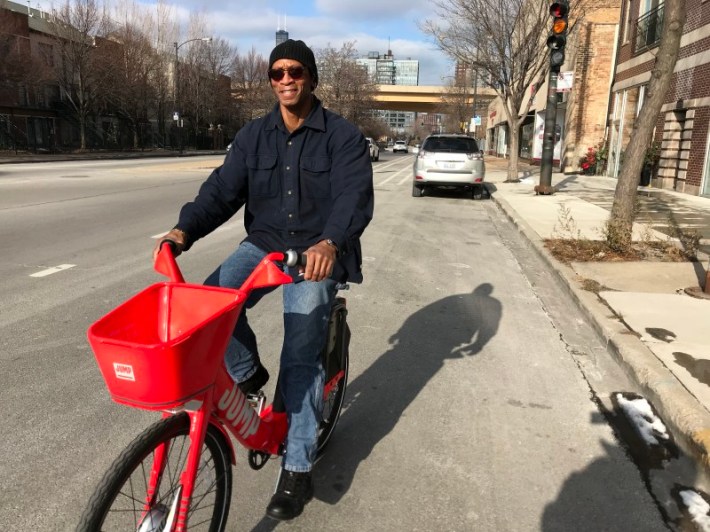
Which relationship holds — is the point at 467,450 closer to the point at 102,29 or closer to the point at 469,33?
the point at 469,33

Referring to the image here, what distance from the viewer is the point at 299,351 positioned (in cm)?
249

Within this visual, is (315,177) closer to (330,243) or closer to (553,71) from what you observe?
(330,243)

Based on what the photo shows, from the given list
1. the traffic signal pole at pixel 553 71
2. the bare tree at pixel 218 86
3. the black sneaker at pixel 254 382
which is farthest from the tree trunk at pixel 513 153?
the bare tree at pixel 218 86

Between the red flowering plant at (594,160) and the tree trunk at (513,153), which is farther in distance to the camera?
the red flowering plant at (594,160)

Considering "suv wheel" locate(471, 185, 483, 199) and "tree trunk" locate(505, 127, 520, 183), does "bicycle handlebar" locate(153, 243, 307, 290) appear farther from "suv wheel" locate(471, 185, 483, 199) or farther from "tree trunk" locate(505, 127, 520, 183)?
"tree trunk" locate(505, 127, 520, 183)

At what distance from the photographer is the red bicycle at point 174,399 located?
162cm

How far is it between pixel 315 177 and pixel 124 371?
4.35 feet

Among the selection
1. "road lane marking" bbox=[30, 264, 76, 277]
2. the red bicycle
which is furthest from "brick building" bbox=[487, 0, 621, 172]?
the red bicycle

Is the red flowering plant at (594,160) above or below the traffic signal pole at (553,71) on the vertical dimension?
below

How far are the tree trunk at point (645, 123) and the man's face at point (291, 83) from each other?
20.2 ft

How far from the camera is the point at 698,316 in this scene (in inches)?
203

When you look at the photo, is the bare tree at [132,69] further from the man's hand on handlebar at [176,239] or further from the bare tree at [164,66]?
the man's hand on handlebar at [176,239]

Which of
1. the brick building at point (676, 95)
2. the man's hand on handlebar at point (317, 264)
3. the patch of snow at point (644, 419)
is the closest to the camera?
the man's hand on handlebar at point (317, 264)

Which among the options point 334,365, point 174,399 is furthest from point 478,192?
point 174,399
